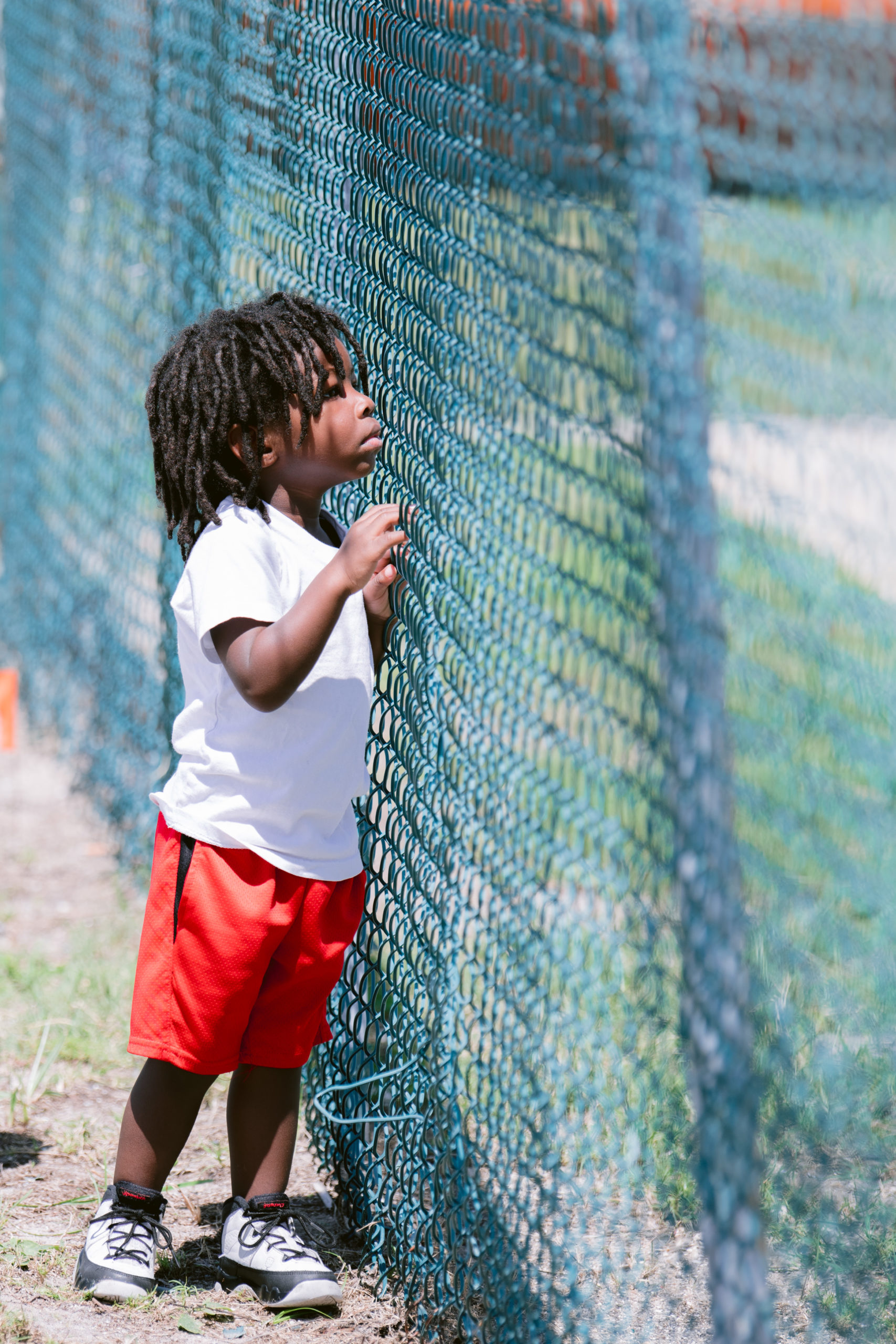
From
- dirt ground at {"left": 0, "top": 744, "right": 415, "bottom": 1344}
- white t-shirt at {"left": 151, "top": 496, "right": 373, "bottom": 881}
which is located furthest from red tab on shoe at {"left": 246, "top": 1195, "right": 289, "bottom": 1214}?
white t-shirt at {"left": 151, "top": 496, "right": 373, "bottom": 881}

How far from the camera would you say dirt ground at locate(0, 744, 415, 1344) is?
8.09 feet

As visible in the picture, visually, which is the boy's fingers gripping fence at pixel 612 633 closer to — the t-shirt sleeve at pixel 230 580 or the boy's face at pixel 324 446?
the boy's face at pixel 324 446

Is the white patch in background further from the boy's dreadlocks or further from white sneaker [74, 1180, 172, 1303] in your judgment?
white sneaker [74, 1180, 172, 1303]

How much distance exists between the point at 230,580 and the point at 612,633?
70 centimetres

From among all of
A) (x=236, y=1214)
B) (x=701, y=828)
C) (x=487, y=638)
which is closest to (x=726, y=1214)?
(x=701, y=828)

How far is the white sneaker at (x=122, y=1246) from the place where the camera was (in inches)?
97.7

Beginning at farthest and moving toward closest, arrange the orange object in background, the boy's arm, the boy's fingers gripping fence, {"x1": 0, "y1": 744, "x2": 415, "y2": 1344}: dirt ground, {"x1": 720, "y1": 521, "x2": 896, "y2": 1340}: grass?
the orange object in background → {"x1": 0, "y1": 744, "x2": 415, "y2": 1344}: dirt ground → the boy's arm → {"x1": 720, "y1": 521, "x2": 896, "y2": 1340}: grass → the boy's fingers gripping fence

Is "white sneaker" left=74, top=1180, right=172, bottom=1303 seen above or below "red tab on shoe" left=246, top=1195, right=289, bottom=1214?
below

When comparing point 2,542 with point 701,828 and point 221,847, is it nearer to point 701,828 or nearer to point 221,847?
point 221,847

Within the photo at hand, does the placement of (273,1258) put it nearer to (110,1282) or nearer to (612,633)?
(110,1282)

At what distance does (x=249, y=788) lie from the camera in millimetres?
2381

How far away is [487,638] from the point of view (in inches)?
87.7

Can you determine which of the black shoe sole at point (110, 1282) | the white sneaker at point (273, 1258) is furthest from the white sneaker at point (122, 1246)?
the white sneaker at point (273, 1258)

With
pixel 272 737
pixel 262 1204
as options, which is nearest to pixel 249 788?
A: pixel 272 737
